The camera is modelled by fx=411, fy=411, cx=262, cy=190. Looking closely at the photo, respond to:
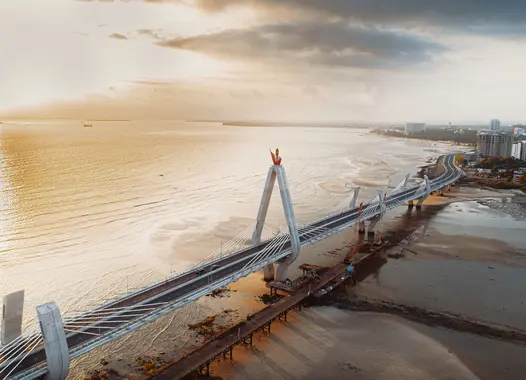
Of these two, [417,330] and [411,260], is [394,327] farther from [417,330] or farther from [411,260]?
[411,260]

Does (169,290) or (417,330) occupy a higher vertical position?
(169,290)

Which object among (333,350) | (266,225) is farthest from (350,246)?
(333,350)

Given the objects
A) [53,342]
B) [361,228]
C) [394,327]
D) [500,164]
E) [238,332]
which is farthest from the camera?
[500,164]

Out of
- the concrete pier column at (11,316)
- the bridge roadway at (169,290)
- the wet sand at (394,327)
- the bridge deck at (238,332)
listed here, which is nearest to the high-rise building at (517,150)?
the wet sand at (394,327)

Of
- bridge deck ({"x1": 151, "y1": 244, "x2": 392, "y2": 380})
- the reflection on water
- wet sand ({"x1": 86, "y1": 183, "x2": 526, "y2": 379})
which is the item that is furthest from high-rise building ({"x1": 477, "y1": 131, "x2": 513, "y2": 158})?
bridge deck ({"x1": 151, "y1": 244, "x2": 392, "y2": 380})

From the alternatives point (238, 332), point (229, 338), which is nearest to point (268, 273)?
point (238, 332)

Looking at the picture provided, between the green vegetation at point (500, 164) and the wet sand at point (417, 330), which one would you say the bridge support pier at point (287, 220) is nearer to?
the wet sand at point (417, 330)

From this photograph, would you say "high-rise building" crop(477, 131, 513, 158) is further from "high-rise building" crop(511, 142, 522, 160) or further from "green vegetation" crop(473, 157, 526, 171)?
"green vegetation" crop(473, 157, 526, 171)
